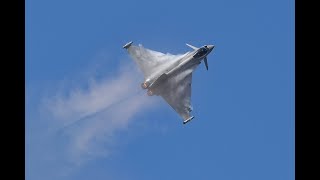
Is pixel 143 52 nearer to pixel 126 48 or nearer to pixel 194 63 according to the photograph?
pixel 126 48

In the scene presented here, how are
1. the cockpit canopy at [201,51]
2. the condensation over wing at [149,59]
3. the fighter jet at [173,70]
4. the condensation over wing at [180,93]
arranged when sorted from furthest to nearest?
the cockpit canopy at [201,51], the condensation over wing at [180,93], the condensation over wing at [149,59], the fighter jet at [173,70]

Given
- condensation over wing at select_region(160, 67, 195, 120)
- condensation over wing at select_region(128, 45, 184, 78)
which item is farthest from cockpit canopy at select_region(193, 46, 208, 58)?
condensation over wing at select_region(128, 45, 184, 78)

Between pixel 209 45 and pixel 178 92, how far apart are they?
8769mm

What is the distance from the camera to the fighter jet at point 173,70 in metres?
82.1

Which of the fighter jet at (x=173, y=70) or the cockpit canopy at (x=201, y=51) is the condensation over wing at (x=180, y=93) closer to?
the fighter jet at (x=173, y=70)

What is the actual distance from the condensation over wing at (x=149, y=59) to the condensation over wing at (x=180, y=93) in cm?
259

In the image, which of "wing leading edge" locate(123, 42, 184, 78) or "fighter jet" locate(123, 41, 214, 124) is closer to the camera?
"fighter jet" locate(123, 41, 214, 124)

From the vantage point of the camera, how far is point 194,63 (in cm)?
8412

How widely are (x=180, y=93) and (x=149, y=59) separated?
708 centimetres

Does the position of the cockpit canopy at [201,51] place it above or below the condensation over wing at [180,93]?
above

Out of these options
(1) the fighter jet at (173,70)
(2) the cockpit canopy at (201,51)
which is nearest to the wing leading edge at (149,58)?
(1) the fighter jet at (173,70)

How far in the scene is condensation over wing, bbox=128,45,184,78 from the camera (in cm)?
8231

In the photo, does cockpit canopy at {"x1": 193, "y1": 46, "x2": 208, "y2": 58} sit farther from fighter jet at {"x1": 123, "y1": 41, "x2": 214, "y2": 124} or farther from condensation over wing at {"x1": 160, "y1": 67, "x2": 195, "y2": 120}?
condensation over wing at {"x1": 160, "y1": 67, "x2": 195, "y2": 120}
